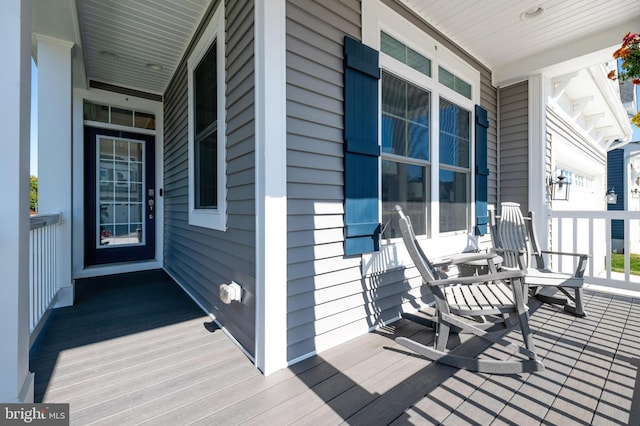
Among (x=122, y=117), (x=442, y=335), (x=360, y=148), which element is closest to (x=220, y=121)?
(x=360, y=148)

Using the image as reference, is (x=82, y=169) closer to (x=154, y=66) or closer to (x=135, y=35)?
(x=154, y=66)

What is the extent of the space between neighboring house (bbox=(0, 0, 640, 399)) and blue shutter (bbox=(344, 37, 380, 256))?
0.01m

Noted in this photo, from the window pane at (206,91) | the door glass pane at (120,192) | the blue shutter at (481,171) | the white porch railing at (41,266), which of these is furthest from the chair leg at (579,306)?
the door glass pane at (120,192)

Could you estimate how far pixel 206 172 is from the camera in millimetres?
3000

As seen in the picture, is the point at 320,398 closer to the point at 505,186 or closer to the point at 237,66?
the point at 237,66

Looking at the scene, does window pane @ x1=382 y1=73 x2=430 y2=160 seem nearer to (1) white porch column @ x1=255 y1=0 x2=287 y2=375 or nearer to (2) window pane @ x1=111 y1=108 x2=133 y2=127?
(1) white porch column @ x1=255 y1=0 x2=287 y2=375

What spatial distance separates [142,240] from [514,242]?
5.23m

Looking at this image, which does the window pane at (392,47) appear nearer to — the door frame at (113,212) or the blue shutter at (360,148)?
the blue shutter at (360,148)

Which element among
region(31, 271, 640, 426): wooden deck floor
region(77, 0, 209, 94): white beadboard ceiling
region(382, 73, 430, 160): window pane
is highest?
region(77, 0, 209, 94): white beadboard ceiling

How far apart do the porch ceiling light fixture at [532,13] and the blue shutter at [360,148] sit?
1836mm

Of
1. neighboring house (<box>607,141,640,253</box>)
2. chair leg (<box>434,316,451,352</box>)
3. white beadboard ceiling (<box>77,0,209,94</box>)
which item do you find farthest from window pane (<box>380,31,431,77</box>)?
neighboring house (<box>607,141,640,253</box>)

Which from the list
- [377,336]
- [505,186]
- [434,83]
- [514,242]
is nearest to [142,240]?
[377,336]

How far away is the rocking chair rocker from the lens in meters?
1.78

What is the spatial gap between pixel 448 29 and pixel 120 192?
4932 mm
